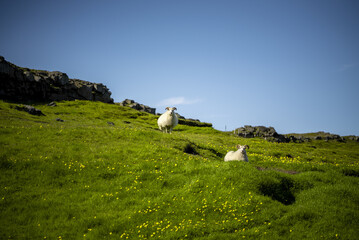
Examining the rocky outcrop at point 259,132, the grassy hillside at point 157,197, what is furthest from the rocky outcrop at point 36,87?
the rocky outcrop at point 259,132

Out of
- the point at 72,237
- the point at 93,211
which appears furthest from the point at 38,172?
the point at 72,237

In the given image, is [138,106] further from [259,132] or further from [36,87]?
[259,132]

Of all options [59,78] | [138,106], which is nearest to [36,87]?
[59,78]

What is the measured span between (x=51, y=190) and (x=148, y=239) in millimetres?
7494

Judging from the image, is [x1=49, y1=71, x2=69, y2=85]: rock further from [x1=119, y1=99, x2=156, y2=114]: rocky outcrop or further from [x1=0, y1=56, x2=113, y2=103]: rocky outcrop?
[x1=119, y1=99, x2=156, y2=114]: rocky outcrop

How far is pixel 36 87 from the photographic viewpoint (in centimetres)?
7269

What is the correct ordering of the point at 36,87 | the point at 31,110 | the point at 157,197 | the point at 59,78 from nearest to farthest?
the point at 157,197, the point at 31,110, the point at 36,87, the point at 59,78

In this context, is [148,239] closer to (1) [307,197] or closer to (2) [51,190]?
(2) [51,190]

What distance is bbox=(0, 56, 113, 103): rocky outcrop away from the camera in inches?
2522

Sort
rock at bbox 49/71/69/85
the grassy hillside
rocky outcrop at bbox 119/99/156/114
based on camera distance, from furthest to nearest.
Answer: rocky outcrop at bbox 119/99/156/114, rock at bbox 49/71/69/85, the grassy hillside

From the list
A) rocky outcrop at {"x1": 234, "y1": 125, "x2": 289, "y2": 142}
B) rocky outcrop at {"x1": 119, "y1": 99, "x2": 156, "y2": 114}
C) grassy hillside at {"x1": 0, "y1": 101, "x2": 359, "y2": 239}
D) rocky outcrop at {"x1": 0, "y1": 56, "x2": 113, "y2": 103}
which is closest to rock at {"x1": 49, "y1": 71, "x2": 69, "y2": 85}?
rocky outcrop at {"x1": 0, "y1": 56, "x2": 113, "y2": 103}

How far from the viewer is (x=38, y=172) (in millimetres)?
15867

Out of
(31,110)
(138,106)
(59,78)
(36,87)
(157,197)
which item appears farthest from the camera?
(138,106)

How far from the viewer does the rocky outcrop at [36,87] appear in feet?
210
